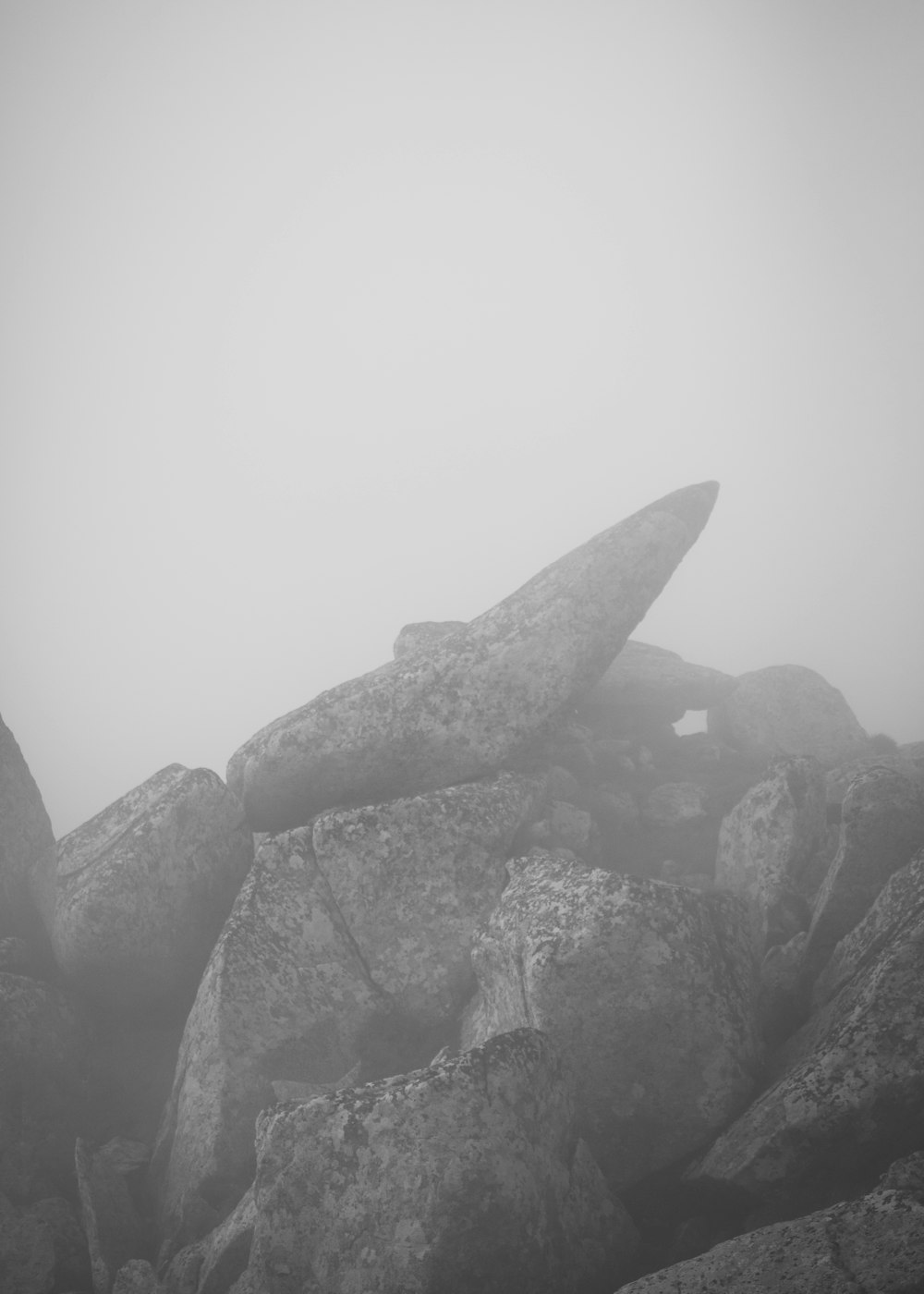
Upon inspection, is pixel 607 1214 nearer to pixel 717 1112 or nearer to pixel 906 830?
pixel 717 1112

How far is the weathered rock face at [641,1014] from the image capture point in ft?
32.2

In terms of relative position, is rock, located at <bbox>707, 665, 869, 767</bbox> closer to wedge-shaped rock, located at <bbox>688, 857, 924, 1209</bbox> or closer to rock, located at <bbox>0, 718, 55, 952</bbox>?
wedge-shaped rock, located at <bbox>688, 857, 924, 1209</bbox>

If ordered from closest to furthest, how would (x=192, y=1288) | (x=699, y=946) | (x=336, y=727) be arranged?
(x=192, y=1288), (x=699, y=946), (x=336, y=727)

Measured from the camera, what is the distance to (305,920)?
44.9 ft

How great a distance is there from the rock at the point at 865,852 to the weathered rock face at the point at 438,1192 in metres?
5.67

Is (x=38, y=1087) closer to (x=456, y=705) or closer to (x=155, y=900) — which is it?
(x=155, y=900)

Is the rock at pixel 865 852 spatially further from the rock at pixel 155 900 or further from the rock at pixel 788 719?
the rock at pixel 155 900

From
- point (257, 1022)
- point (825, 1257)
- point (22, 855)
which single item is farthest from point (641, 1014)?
point (22, 855)

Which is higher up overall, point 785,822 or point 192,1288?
point 192,1288

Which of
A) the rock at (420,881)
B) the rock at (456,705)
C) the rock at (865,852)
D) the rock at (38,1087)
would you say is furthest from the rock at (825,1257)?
the rock at (38,1087)

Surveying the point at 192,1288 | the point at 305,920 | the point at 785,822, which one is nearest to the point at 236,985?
the point at 305,920

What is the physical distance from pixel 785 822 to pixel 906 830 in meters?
2.68

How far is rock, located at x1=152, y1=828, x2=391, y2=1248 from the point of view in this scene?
38.3 feet

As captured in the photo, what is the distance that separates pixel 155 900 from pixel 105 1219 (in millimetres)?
5311
